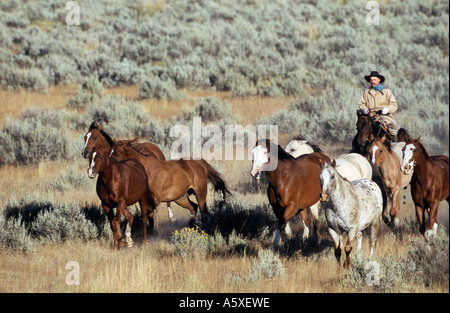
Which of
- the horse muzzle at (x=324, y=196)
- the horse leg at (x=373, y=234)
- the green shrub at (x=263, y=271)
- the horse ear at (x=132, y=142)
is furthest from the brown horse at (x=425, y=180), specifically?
the horse ear at (x=132, y=142)

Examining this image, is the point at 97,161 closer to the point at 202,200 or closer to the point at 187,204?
the point at 202,200

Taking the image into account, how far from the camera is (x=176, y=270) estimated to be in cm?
810

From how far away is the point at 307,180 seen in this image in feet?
29.2

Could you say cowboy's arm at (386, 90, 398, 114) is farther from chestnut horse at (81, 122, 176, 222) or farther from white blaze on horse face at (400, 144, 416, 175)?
chestnut horse at (81, 122, 176, 222)

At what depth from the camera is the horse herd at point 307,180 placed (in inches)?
313

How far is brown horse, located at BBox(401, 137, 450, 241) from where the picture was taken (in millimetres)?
8688

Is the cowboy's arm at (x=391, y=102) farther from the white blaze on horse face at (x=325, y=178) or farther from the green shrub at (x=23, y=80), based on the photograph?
the green shrub at (x=23, y=80)

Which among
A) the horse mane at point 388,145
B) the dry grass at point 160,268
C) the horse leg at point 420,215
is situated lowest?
the dry grass at point 160,268

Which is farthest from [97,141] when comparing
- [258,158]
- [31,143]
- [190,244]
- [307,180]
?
[31,143]

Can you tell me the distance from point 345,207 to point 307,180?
1.26m

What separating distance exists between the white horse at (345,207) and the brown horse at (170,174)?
2990mm

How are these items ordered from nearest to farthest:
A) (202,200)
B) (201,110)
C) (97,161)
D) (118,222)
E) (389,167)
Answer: (97,161), (118,222), (202,200), (389,167), (201,110)

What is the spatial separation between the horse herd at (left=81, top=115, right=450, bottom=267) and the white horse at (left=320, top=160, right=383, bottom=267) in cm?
1
